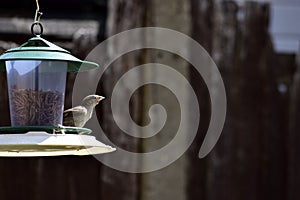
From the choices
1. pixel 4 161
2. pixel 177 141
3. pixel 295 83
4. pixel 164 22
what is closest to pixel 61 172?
pixel 4 161

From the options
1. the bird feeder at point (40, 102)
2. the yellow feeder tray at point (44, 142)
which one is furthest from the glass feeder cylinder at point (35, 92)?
the yellow feeder tray at point (44, 142)

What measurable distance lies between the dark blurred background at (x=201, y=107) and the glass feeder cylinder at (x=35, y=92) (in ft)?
2.98

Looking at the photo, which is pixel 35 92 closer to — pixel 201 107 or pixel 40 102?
pixel 40 102

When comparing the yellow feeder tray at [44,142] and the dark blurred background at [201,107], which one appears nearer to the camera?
the yellow feeder tray at [44,142]

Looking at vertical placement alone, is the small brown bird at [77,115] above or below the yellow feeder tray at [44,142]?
above

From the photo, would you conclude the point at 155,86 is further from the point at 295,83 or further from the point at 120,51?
the point at 295,83

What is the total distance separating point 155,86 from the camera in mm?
3834

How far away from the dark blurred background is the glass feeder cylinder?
91cm

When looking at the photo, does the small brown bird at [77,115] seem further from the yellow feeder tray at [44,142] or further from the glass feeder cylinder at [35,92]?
the yellow feeder tray at [44,142]

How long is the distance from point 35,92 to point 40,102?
35 millimetres

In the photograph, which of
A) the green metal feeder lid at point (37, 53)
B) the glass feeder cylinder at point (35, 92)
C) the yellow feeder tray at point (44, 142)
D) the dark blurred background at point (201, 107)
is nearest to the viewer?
the yellow feeder tray at point (44, 142)

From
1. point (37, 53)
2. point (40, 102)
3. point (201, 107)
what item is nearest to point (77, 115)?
point (40, 102)

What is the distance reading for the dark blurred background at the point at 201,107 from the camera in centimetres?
382

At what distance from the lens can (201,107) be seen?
3.93 metres
